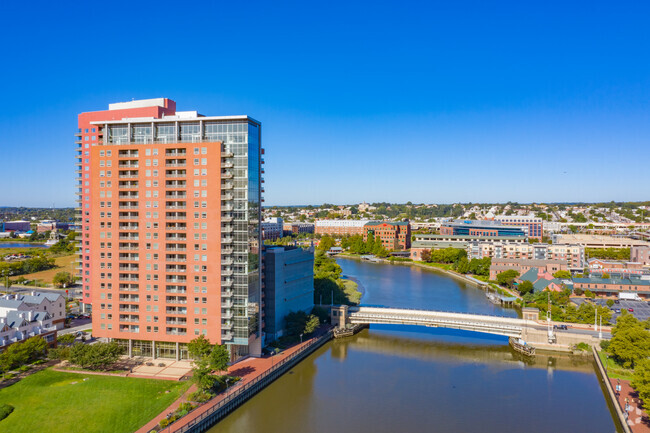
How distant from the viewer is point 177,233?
3803 centimetres

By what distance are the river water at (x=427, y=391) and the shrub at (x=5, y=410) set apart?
41.5ft

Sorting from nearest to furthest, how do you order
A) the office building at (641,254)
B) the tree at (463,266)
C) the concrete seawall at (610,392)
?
the concrete seawall at (610,392) → the office building at (641,254) → the tree at (463,266)

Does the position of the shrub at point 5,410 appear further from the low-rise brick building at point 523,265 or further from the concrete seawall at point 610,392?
the low-rise brick building at point 523,265

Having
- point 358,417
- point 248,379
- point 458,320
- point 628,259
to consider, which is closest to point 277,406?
point 248,379

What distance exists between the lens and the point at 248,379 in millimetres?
34219

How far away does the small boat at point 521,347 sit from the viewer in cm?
4325

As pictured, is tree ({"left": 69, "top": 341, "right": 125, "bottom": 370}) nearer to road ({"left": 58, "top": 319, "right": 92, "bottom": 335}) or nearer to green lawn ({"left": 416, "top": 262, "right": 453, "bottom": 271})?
road ({"left": 58, "top": 319, "right": 92, "bottom": 335})

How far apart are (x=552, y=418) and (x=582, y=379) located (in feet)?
30.7

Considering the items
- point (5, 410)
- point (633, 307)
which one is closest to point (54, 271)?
point (5, 410)

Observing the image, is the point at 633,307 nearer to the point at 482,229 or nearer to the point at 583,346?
the point at 583,346

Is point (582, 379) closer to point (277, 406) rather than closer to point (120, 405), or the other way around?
point (277, 406)

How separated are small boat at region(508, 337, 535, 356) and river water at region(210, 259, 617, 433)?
0.62m

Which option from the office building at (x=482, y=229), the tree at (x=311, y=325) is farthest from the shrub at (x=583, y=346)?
the office building at (x=482, y=229)

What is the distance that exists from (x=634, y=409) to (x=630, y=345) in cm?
789
